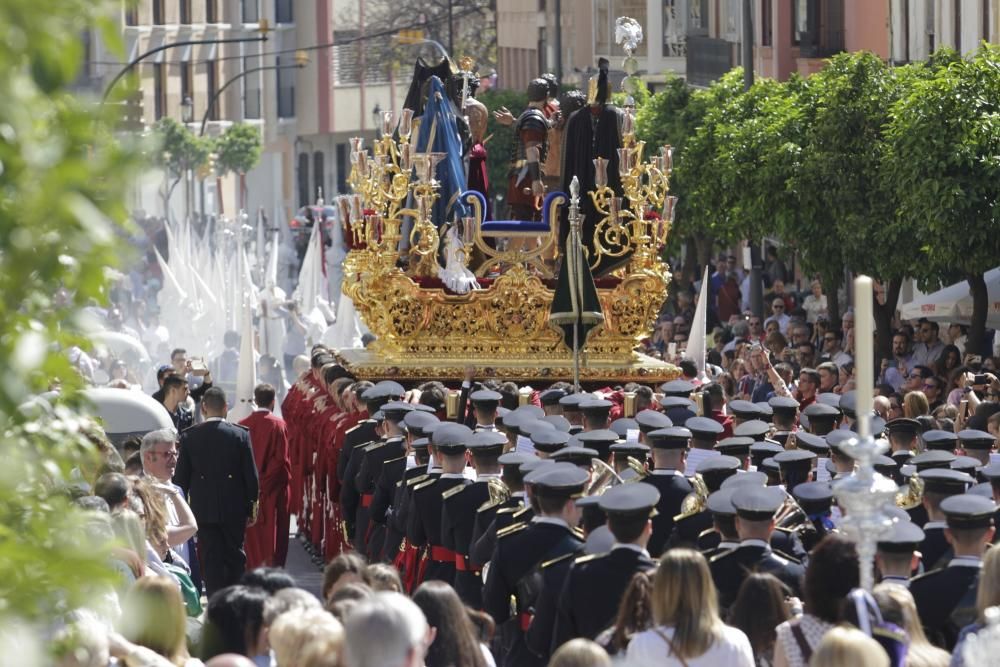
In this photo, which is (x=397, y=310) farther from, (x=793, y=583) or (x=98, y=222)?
(x=98, y=222)

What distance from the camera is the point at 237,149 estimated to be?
72.2 meters

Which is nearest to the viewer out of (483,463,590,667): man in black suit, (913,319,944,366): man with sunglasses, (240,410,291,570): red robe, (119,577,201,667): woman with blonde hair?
(119,577,201,667): woman with blonde hair

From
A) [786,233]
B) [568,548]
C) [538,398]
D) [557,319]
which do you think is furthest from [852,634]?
[786,233]

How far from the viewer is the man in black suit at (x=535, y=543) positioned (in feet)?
28.1

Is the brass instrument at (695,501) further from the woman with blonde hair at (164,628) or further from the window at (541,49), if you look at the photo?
the window at (541,49)

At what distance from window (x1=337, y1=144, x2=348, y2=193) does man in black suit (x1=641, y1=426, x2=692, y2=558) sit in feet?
255

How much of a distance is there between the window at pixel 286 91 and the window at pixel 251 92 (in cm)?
135

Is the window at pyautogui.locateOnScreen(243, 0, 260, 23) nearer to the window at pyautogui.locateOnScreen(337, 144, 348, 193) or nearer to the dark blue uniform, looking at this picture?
the window at pyautogui.locateOnScreen(337, 144, 348, 193)

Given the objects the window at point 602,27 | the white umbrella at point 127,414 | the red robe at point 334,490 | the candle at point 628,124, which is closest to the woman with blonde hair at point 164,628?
the white umbrella at point 127,414

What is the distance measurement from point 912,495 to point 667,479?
3.41ft

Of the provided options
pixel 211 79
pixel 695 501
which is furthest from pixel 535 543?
pixel 211 79

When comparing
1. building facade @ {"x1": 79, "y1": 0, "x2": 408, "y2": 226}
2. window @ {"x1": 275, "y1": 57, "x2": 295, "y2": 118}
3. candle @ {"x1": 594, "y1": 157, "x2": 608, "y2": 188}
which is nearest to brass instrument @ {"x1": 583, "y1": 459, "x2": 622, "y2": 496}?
candle @ {"x1": 594, "y1": 157, "x2": 608, "y2": 188}

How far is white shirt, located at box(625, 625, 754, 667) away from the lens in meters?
6.47

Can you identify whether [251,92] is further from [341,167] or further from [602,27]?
[602,27]
